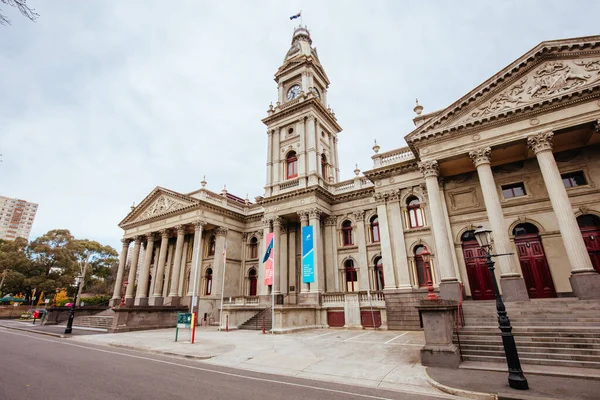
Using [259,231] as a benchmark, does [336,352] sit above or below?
below

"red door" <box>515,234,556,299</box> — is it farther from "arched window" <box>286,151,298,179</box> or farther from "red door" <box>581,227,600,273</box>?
"arched window" <box>286,151,298,179</box>

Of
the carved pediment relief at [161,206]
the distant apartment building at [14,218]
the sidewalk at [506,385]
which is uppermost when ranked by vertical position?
the distant apartment building at [14,218]

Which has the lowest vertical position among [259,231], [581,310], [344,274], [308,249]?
[581,310]

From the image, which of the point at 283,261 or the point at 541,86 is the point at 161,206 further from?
the point at 541,86

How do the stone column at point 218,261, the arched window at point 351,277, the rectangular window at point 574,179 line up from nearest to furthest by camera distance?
the rectangular window at point 574,179 → the arched window at point 351,277 → the stone column at point 218,261

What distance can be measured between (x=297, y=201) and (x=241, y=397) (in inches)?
796

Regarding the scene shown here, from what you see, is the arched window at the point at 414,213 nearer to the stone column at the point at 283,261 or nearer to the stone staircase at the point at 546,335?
the stone staircase at the point at 546,335

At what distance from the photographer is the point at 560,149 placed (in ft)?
57.9

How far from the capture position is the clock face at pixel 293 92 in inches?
1275

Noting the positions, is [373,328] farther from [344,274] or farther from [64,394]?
[64,394]

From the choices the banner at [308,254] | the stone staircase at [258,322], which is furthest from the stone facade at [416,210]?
the banner at [308,254]

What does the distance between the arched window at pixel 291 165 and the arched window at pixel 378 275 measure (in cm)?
1113

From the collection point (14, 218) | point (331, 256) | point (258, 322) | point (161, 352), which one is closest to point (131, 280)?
point (258, 322)

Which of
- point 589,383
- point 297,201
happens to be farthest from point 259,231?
point 589,383
